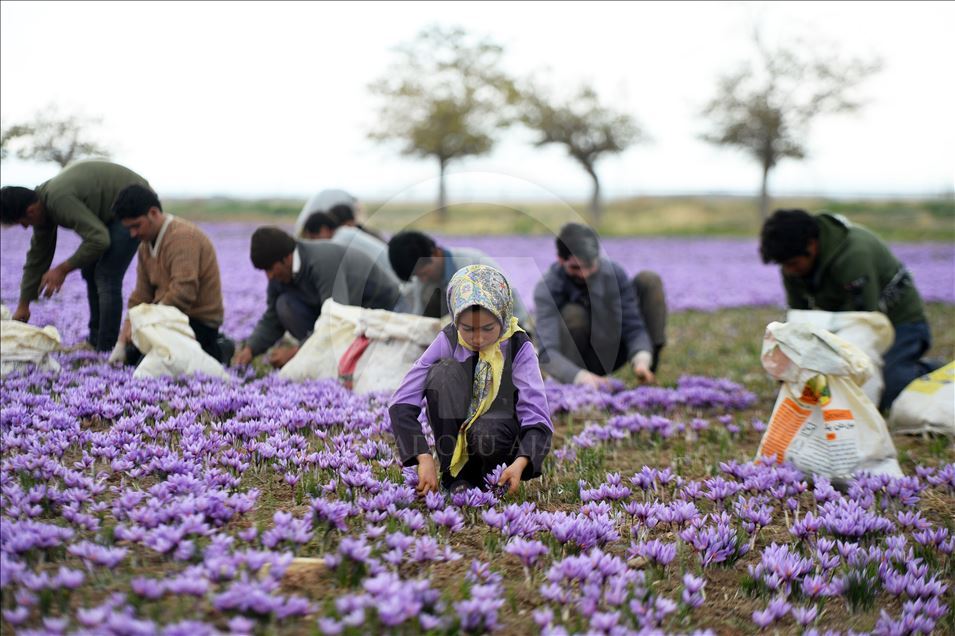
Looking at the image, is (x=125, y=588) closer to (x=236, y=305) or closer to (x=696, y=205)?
(x=236, y=305)

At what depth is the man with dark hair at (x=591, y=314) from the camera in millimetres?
7070

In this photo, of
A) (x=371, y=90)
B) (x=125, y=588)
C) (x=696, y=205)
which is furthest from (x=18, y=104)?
(x=696, y=205)

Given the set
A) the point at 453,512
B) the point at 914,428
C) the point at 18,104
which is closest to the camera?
the point at 453,512

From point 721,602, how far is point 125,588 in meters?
2.28

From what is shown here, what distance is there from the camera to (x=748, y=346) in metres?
10.6

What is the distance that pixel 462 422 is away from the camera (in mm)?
3965

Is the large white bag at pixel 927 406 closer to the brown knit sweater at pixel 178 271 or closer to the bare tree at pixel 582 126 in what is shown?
the brown knit sweater at pixel 178 271

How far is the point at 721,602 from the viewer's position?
134 inches

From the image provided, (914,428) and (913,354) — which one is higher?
(913,354)

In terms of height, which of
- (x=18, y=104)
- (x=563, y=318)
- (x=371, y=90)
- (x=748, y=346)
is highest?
(x=371, y=90)

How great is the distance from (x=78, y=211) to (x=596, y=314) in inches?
168

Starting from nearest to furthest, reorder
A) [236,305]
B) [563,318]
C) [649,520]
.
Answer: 1. [649,520]
2. [563,318]
3. [236,305]

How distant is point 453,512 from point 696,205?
48992 mm

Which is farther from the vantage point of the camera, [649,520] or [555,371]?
[555,371]
